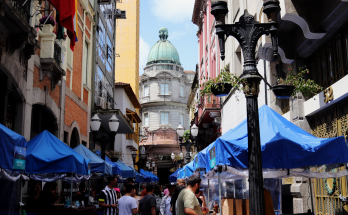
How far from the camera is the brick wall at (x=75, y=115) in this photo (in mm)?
19203

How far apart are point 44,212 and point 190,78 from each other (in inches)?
2878

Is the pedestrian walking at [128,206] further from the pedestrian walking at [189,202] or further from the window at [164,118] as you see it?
the window at [164,118]

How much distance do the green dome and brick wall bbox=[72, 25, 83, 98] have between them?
55609 mm

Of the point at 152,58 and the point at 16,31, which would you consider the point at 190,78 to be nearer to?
the point at 152,58

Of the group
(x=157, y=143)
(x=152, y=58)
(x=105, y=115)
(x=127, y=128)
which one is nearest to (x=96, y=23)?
(x=105, y=115)

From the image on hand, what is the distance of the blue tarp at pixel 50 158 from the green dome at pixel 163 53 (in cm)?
6773

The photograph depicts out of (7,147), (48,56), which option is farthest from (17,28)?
(7,147)

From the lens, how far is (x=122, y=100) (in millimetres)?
41094

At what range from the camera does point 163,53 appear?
259ft

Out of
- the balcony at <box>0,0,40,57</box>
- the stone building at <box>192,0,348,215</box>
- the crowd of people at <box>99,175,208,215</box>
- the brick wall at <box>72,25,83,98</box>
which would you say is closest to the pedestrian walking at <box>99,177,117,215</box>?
the crowd of people at <box>99,175,208,215</box>

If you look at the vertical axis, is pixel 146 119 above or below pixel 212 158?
above

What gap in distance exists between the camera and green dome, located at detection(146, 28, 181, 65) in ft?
256

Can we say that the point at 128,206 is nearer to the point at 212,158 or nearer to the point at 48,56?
the point at 212,158

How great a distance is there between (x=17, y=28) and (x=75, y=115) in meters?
10.00
